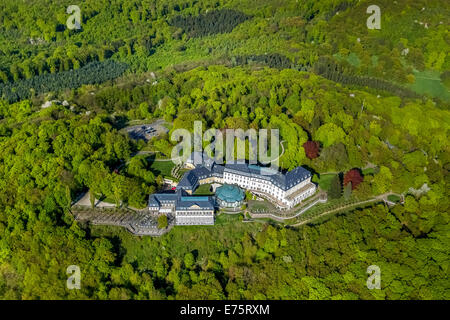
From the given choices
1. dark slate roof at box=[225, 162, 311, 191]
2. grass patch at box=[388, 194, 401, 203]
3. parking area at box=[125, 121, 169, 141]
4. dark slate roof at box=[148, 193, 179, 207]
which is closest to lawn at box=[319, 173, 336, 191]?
dark slate roof at box=[225, 162, 311, 191]

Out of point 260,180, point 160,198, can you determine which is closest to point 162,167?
point 160,198

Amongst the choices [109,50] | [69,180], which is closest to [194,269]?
[69,180]

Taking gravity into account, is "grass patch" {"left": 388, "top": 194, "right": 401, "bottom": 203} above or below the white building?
below

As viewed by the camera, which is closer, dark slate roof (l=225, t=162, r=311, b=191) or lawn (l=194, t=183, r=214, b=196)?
dark slate roof (l=225, t=162, r=311, b=191)

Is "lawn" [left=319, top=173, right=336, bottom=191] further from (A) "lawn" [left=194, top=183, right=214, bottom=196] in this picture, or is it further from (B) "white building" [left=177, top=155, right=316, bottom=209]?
(A) "lawn" [left=194, top=183, right=214, bottom=196]

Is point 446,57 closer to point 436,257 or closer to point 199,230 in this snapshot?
point 436,257

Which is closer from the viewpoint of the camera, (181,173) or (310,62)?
(181,173)
